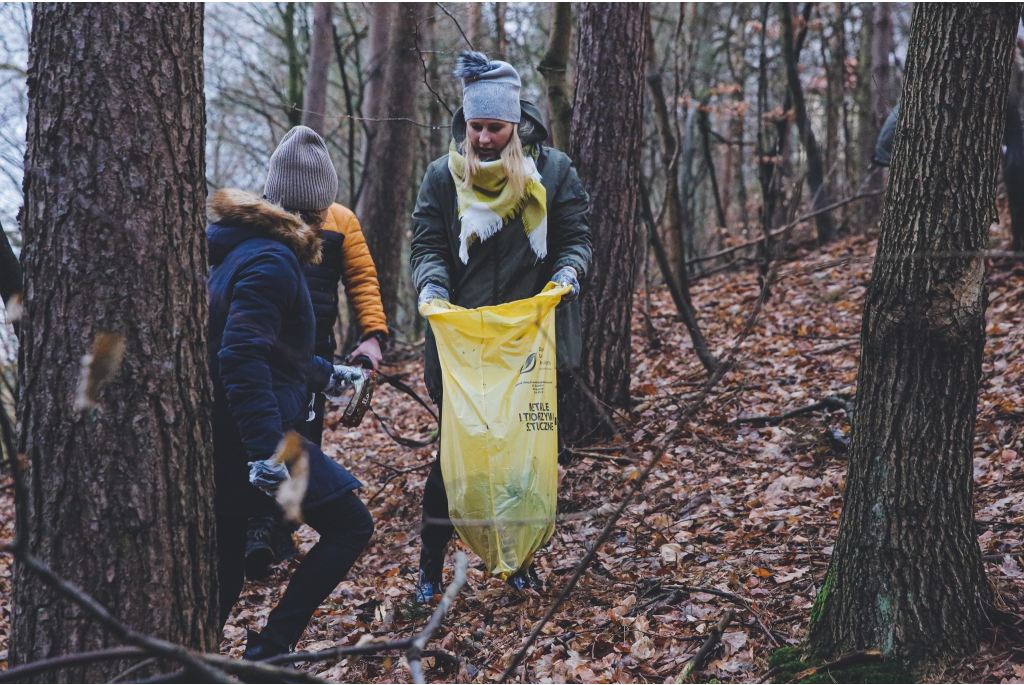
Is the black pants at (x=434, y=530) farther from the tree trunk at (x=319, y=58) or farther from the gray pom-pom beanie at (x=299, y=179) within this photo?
the tree trunk at (x=319, y=58)

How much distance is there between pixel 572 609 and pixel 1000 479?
2165mm

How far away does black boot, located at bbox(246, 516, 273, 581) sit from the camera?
4121 millimetres

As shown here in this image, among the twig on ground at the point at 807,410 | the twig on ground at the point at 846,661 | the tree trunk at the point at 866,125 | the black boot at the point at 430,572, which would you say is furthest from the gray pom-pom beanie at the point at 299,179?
the tree trunk at the point at 866,125

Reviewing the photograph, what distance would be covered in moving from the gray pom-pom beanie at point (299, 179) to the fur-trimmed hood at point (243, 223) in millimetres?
391

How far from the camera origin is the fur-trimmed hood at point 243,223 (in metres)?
2.84

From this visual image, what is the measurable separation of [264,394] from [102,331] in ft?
2.39

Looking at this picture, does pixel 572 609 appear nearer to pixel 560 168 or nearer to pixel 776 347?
pixel 560 168

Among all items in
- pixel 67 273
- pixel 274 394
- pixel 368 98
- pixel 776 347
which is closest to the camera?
pixel 67 273

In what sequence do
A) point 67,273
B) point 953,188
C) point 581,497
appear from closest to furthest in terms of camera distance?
point 67,273
point 953,188
point 581,497

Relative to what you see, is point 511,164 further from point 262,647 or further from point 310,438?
point 262,647

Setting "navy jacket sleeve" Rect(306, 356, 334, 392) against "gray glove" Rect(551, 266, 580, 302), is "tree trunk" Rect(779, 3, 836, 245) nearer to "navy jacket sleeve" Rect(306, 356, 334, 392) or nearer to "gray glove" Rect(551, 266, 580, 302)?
"gray glove" Rect(551, 266, 580, 302)

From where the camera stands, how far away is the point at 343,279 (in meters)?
4.68

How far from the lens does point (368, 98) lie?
9430mm

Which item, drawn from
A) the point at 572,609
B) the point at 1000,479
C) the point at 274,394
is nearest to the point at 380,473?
the point at 572,609
